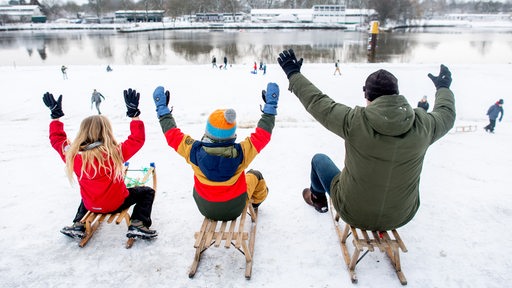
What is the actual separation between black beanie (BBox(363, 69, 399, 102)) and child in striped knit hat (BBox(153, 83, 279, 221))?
87 centimetres

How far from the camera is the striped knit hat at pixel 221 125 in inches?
101

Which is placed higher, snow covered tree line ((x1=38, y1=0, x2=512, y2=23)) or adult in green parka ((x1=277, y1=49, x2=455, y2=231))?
snow covered tree line ((x1=38, y1=0, x2=512, y2=23))

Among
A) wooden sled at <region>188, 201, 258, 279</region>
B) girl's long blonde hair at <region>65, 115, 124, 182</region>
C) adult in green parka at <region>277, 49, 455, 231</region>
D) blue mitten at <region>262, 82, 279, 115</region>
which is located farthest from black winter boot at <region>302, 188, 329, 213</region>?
girl's long blonde hair at <region>65, 115, 124, 182</region>

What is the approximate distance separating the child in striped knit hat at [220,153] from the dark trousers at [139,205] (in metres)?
0.71

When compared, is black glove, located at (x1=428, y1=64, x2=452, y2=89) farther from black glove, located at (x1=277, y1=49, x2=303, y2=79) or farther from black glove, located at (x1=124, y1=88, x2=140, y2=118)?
black glove, located at (x1=124, y1=88, x2=140, y2=118)

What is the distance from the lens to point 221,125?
8.51 ft

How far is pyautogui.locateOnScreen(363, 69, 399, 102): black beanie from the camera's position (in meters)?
2.22

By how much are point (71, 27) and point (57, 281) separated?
95721mm

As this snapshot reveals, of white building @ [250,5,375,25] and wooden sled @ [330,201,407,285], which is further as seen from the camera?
white building @ [250,5,375,25]

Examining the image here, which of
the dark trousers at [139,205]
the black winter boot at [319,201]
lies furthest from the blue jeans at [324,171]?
the dark trousers at [139,205]

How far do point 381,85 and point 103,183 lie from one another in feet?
8.45

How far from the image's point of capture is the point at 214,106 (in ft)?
46.5

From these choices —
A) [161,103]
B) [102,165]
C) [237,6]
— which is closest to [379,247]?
[161,103]

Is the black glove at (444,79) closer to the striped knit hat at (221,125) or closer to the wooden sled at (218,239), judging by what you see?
the striped knit hat at (221,125)
